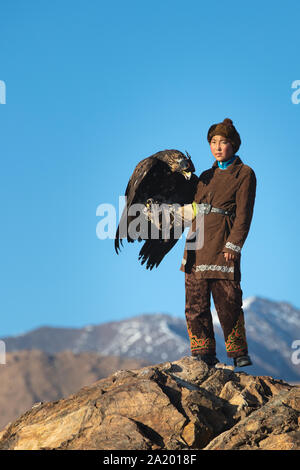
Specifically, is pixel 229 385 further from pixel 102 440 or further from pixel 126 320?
pixel 126 320

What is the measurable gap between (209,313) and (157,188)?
1641 millimetres

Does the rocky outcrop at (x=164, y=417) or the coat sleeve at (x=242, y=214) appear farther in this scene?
the coat sleeve at (x=242, y=214)

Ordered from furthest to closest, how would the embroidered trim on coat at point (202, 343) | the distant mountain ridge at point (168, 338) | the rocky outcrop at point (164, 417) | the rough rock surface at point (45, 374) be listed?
the distant mountain ridge at point (168, 338) → the rough rock surface at point (45, 374) → the embroidered trim on coat at point (202, 343) → the rocky outcrop at point (164, 417)

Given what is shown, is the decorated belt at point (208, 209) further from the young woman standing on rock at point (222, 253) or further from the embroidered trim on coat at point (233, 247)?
the embroidered trim on coat at point (233, 247)

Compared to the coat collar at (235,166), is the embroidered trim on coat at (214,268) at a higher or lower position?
lower

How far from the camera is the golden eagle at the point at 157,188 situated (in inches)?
313

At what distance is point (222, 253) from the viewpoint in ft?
Answer: 25.2

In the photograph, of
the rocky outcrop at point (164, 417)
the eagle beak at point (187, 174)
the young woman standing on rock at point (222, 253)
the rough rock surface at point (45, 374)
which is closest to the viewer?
the rocky outcrop at point (164, 417)

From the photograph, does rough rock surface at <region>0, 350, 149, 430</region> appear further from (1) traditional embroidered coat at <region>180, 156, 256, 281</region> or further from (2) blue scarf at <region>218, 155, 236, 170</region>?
(2) blue scarf at <region>218, 155, 236, 170</region>

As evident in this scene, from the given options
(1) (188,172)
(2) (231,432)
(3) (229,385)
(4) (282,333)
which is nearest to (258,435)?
(2) (231,432)

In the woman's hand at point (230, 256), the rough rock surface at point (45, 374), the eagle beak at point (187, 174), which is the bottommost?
the rough rock surface at point (45, 374)

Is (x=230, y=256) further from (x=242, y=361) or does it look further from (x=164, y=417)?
(x=164, y=417)

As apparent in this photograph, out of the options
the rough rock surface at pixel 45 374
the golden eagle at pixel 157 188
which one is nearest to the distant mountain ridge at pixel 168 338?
the rough rock surface at pixel 45 374

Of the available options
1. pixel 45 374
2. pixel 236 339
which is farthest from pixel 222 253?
pixel 45 374
